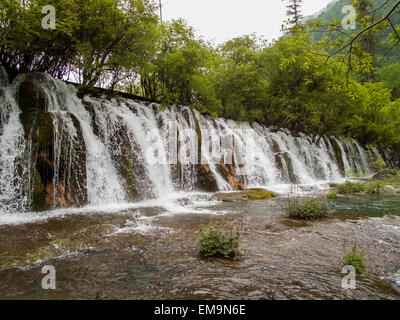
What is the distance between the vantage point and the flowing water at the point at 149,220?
11.5ft

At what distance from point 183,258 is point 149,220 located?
3.20m

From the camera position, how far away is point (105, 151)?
433 inches

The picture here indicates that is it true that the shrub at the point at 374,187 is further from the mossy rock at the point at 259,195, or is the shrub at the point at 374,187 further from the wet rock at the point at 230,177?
the wet rock at the point at 230,177

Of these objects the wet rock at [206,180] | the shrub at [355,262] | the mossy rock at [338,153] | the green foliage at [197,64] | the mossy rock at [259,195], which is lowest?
the mossy rock at [259,195]

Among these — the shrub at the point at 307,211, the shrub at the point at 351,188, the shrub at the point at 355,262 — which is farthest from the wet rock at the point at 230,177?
the shrub at the point at 355,262

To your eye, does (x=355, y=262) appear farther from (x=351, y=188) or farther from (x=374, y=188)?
(x=374, y=188)

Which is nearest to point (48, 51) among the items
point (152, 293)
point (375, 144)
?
point (152, 293)

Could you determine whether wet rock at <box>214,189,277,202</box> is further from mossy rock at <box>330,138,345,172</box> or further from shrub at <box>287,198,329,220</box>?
mossy rock at <box>330,138,345,172</box>

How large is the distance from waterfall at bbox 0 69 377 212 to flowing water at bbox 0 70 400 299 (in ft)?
0.18

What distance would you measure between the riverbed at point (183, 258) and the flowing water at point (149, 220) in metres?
0.02

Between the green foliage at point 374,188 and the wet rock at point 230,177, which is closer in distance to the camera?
the green foliage at point 374,188

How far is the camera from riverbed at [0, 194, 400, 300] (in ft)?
10.8

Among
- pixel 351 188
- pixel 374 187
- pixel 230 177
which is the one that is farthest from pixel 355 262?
pixel 374 187

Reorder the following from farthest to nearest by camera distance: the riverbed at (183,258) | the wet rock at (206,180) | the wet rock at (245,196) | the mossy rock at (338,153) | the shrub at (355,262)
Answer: the mossy rock at (338,153) < the wet rock at (206,180) < the wet rock at (245,196) < the shrub at (355,262) < the riverbed at (183,258)
